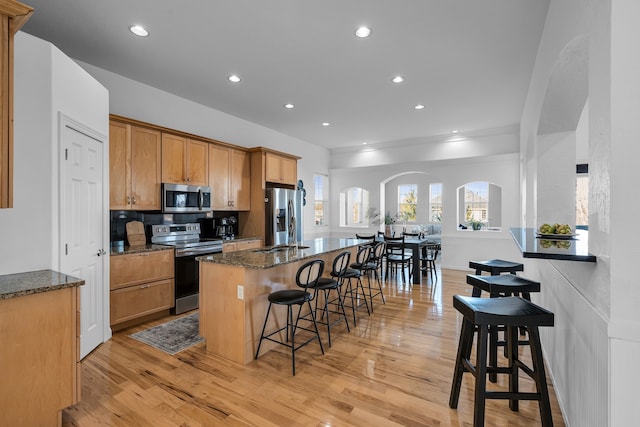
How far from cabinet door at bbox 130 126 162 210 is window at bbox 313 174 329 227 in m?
4.51

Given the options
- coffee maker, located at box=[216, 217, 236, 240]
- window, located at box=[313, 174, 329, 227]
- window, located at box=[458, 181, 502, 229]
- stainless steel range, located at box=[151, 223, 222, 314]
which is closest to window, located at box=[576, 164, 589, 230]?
window, located at box=[458, 181, 502, 229]

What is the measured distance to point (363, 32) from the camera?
9.57ft

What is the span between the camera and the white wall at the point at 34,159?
85.0 inches

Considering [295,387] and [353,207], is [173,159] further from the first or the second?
[353,207]

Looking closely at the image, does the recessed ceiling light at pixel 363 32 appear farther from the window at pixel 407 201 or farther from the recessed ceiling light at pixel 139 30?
the window at pixel 407 201

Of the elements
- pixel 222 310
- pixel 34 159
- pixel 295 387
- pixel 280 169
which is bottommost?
pixel 295 387

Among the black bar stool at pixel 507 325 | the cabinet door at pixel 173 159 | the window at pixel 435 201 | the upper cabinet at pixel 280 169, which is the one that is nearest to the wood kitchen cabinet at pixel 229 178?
the upper cabinet at pixel 280 169

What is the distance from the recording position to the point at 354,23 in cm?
279

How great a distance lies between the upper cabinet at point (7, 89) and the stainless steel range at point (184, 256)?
7.33 ft

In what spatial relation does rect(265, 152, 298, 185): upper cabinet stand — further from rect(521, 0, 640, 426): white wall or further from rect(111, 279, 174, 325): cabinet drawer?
rect(521, 0, 640, 426): white wall

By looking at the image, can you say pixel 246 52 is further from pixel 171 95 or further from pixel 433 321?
pixel 433 321

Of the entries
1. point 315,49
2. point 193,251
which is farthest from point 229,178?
point 315,49

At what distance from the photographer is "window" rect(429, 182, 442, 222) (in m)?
10.2

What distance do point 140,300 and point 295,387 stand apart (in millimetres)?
2254
